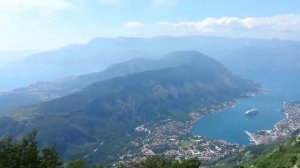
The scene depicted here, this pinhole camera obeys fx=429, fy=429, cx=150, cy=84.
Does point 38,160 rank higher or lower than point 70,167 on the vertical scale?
higher

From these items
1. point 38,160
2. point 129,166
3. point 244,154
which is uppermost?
point 38,160

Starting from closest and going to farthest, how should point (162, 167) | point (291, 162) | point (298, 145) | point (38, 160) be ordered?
1. point (38, 160)
2. point (162, 167)
3. point (291, 162)
4. point (298, 145)

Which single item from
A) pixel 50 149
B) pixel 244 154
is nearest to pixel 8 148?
pixel 50 149

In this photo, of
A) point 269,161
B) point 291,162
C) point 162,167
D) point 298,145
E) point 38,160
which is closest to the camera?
point 38,160

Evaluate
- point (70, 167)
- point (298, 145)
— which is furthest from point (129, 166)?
point (298, 145)

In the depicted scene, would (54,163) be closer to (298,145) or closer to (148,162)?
(148,162)

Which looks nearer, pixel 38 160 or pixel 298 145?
pixel 38 160
